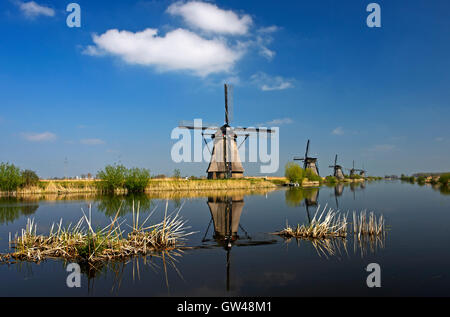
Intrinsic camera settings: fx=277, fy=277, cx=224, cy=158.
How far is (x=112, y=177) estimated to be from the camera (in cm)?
3192

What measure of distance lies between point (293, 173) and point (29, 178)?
37524mm

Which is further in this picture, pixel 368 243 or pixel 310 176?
pixel 310 176

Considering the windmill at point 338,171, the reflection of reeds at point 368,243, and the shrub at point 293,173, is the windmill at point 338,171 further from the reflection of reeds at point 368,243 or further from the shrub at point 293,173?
the reflection of reeds at point 368,243

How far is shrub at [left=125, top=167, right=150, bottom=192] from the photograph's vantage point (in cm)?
3253

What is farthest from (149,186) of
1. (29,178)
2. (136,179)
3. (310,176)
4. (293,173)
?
(310,176)

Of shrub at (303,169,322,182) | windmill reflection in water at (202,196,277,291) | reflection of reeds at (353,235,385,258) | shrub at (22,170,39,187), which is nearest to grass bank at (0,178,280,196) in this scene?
shrub at (22,170,39,187)

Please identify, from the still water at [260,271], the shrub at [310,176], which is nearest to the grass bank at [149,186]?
the shrub at [310,176]

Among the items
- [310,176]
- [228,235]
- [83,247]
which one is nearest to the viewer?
[83,247]

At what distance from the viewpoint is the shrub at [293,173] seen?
4762 centimetres

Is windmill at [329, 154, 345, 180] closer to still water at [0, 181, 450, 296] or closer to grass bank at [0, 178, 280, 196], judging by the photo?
grass bank at [0, 178, 280, 196]

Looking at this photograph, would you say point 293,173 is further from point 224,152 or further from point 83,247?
point 83,247

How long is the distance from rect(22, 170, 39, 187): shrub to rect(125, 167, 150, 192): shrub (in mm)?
9744
